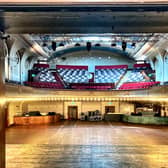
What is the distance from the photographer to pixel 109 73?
25.7 m

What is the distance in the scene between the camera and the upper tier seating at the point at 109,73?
83.5 ft

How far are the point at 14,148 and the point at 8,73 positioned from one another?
27.3 ft

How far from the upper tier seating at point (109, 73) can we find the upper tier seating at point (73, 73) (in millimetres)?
1113

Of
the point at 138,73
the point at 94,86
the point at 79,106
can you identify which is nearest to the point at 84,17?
the point at 94,86

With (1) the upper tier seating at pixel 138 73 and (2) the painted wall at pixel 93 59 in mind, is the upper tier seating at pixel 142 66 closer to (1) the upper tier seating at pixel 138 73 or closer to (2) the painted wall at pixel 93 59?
(1) the upper tier seating at pixel 138 73

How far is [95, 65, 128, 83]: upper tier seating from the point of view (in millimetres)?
25438

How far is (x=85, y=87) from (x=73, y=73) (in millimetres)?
2565

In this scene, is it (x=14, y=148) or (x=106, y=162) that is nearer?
(x=106, y=162)

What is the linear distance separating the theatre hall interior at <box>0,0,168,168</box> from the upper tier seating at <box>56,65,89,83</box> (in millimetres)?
97

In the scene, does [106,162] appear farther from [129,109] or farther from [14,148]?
[129,109]

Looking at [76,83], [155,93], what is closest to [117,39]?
[155,93]

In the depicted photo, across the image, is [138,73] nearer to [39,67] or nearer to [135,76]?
[135,76]

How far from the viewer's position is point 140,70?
24.5 meters

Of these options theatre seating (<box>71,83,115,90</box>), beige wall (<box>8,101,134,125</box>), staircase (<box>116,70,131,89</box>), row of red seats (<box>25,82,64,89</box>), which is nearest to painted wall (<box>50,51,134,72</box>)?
staircase (<box>116,70,131,89</box>)
